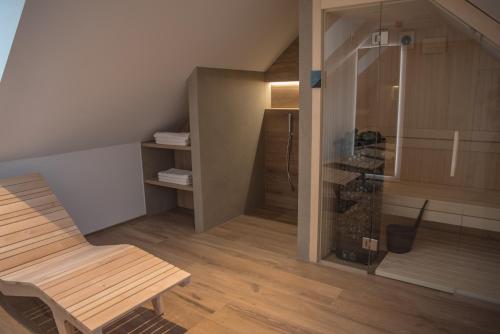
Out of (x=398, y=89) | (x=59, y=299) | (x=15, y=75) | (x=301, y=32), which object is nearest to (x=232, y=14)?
(x=301, y=32)

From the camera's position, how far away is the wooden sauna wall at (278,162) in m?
4.42

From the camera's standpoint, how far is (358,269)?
3.00 meters

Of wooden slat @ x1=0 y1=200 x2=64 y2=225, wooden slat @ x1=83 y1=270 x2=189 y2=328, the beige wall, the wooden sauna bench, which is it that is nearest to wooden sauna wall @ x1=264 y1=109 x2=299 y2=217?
the beige wall

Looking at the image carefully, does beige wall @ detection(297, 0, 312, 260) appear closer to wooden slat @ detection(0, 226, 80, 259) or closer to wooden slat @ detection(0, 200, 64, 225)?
wooden slat @ detection(0, 226, 80, 259)

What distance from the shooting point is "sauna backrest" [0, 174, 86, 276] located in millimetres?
2666

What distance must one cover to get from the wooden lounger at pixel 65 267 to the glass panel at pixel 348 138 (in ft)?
4.61

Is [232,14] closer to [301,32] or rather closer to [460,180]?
[301,32]

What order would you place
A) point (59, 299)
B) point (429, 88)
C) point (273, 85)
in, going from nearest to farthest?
point (59, 299), point (429, 88), point (273, 85)

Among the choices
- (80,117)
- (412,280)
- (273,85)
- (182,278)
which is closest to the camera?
(182,278)

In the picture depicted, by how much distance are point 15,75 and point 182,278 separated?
64.2 inches

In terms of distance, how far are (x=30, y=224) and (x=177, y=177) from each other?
1540 millimetres

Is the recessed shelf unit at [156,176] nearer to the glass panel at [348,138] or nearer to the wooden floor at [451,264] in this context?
the glass panel at [348,138]

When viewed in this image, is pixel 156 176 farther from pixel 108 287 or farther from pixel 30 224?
pixel 108 287

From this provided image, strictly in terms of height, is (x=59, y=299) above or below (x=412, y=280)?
above
